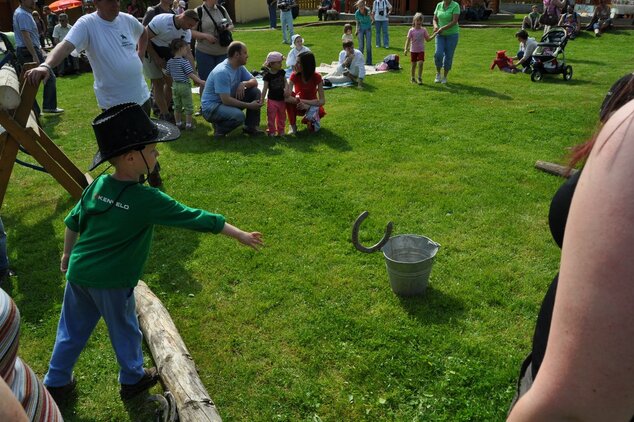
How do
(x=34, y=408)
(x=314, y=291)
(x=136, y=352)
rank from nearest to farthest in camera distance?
(x=34, y=408)
(x=136, y=352)
(x=314, y=291)

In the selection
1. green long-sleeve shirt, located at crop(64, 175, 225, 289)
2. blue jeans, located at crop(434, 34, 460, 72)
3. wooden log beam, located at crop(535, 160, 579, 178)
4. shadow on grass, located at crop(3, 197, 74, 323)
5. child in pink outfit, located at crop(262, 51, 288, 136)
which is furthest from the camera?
blue jeans, located at crop(434, 34, 460, 72)

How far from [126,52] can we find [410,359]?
4.32m

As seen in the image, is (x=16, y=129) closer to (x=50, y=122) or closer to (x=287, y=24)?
(x=50, y=122)

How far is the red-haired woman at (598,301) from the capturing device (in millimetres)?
684

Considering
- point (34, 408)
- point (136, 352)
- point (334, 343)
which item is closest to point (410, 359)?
point (334, 343)

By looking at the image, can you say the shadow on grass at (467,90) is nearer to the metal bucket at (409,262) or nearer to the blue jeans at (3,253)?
the metal bucket at (409,262)

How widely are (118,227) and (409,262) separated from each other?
2227 millimetres

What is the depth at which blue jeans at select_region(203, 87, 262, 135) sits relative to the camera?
8539 mm

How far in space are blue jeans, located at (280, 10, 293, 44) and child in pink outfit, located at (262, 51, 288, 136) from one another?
12084mm

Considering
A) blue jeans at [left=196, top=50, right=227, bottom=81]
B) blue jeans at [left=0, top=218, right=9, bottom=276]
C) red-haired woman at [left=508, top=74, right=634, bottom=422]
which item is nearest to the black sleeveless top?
red-haired woman at [left=508, top=74, right=634, bottom=422]

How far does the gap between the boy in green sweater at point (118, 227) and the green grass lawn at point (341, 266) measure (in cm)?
66

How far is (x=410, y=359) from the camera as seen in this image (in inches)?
140

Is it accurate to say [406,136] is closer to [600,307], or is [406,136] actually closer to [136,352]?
[136,352]

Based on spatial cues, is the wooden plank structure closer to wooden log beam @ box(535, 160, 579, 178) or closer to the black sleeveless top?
the black sleeveless top
